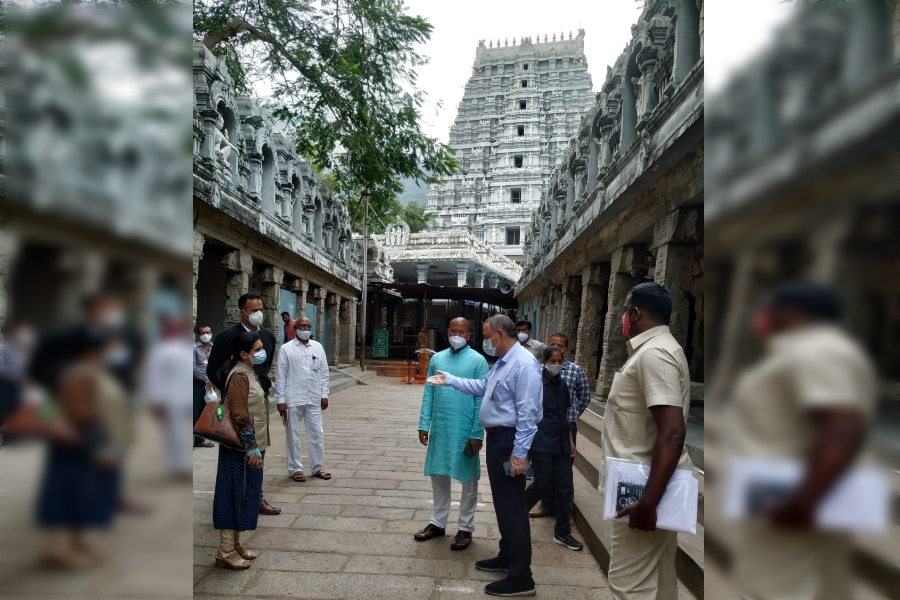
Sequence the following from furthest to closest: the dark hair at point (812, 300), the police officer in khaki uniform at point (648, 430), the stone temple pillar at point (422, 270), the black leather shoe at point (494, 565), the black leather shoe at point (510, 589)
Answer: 1. the stone temple pillar at point (422, 270)
2. the black leather shoe at point (494, 565)
3. the black leather shoe at point (510, 589)
4. the police officer in khaki uniform at point (648, 430)
5. the dark hair at point (812, 300)

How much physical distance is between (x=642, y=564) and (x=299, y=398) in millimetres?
3835

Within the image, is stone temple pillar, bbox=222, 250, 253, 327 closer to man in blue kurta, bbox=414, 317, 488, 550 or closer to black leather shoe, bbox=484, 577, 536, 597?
man in blue kurta, bbox=414, 317, 488, 550

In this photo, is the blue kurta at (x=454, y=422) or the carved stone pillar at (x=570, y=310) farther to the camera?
the carved stone pillar at (x=570, y=310)

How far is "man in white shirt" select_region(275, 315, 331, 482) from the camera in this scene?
17.5ft

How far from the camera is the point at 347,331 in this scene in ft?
64.7

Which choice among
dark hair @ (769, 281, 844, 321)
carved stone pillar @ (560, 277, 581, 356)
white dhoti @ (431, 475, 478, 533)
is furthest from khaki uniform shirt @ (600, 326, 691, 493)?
carved stone pillar @ (560, 277, 581, 356)

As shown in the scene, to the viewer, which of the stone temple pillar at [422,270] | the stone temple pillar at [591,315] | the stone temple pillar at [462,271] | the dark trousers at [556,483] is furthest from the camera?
the stone temple pillar at [422,270]

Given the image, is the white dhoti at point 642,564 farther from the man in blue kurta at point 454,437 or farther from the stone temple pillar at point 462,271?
the stone temple pillar at point 462,271

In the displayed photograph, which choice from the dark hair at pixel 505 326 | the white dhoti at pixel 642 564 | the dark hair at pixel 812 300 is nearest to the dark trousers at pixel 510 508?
the dark hair at pixel 505 326

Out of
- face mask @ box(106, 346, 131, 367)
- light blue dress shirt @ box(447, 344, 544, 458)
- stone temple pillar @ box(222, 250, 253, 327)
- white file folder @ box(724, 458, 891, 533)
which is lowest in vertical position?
light blue dress shirt @ box(447, 344, 544, 458)

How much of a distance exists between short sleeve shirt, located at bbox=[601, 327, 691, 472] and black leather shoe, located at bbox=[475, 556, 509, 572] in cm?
151

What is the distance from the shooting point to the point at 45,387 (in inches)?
33.9

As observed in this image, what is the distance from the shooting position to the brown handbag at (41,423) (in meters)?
0.87

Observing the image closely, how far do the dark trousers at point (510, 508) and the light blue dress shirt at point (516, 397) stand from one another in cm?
11
